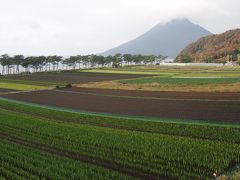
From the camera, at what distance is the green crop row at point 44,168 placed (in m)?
16.2

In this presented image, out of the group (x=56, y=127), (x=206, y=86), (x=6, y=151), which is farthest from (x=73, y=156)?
(x=206, y=86)

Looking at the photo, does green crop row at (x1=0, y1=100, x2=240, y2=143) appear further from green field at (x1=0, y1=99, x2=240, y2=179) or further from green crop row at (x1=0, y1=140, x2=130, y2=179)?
green crop row at (x1=0, y1=140, x2=130, y2=179)

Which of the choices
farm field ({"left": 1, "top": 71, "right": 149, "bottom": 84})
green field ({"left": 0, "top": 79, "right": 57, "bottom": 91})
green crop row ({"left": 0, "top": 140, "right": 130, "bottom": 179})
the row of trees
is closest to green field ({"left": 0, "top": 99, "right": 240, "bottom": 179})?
green crop row ({"left": 0, "top": 140, "right": 130, "bottom": 179})

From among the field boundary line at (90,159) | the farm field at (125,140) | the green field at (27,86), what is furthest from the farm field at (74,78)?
the field boundary line at (90,159)

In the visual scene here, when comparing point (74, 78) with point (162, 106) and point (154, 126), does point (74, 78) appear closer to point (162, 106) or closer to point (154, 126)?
point (162, 106)

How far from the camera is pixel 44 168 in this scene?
685 inches

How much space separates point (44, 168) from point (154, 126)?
1220 cm

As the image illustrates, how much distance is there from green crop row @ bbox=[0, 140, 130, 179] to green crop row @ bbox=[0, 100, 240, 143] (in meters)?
8.88

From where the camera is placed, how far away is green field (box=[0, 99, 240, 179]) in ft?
55.2

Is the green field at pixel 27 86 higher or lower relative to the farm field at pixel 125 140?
higher

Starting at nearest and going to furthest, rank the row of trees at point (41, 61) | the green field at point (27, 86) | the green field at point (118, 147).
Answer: the green field at point (118, 147) → the green field at point (27, 86) → the row of trees at point (41, 61)

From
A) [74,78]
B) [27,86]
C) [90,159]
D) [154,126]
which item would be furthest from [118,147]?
[74,78]

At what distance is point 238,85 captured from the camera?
5331cm

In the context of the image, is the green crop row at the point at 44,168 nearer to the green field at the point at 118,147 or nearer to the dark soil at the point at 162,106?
the green field at the point at 118,147
